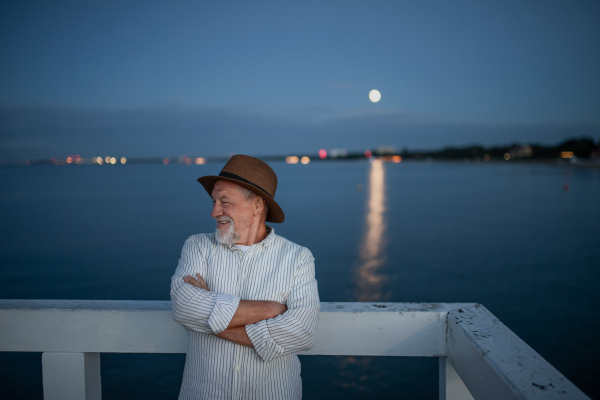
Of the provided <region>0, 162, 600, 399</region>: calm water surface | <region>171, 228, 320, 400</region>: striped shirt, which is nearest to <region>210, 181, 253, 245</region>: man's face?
<region>171, 228, 320, 400</region>: striped shirt

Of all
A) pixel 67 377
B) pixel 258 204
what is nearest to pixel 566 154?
pixel 258 204

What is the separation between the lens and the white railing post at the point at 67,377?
2080 millimetres

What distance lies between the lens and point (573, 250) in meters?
17.9

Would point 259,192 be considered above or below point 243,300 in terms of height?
above

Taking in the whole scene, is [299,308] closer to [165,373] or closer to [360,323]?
[360,323]

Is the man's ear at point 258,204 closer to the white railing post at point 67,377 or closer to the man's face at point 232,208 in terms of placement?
the man's face at point 232,208

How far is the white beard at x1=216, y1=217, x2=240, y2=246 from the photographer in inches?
83.7

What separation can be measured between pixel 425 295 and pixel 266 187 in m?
10.7

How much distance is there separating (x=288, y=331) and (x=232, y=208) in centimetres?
67

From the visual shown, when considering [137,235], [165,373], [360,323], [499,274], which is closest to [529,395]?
[360,323]

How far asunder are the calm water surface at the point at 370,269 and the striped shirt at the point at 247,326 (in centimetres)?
555

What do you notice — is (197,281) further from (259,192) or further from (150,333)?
(259,192)

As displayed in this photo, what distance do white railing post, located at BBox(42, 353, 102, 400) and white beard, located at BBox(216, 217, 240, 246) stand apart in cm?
84

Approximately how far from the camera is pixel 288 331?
73.5 inches
